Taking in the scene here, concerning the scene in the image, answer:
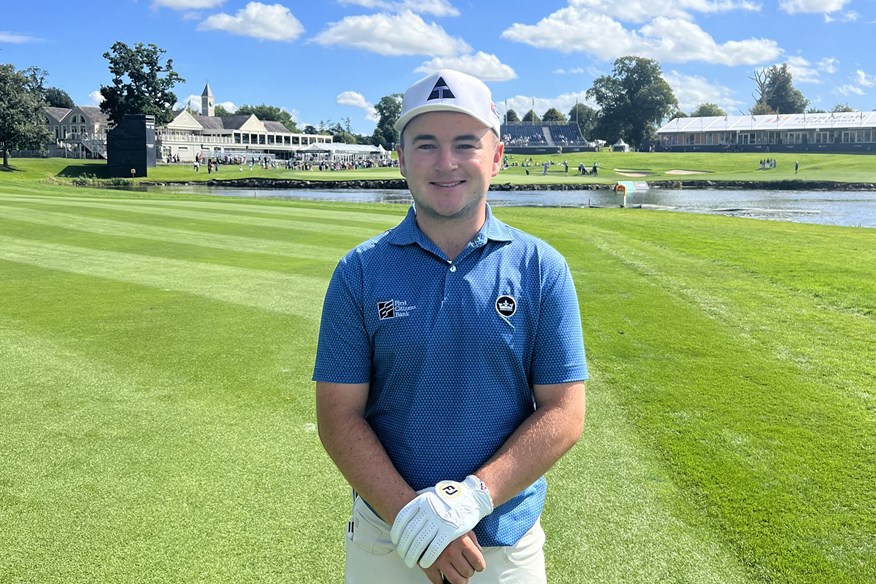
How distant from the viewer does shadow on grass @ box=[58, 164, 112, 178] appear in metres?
68.7

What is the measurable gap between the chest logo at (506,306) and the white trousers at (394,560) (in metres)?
0.73

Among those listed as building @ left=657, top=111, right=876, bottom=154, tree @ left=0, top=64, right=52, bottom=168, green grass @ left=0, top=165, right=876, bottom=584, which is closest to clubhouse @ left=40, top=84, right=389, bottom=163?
tree @ left=0, top=64, right=52, bottom=168

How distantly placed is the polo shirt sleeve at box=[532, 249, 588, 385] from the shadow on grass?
73.7 meters

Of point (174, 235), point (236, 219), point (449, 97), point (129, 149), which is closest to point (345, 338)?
point (449, 97)

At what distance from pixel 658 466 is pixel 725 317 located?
15.5 ft

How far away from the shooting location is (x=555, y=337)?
2.29 m

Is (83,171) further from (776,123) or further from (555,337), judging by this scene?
(776,123)

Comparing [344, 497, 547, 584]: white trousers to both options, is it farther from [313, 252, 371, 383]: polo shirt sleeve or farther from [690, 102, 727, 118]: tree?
[690, 102, 727, 118]: tree

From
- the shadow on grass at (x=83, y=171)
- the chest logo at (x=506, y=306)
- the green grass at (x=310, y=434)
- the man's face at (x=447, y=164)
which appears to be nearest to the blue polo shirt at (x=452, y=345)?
the chest logo at (x=506, y=306)

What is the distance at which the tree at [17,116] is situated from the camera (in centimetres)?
7431

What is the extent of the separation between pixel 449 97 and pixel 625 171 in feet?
280

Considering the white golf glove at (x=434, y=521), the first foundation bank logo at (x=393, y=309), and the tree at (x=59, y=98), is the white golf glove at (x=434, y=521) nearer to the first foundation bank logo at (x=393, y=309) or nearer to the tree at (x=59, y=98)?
the first foundation bank logo at (x=393, y=309)

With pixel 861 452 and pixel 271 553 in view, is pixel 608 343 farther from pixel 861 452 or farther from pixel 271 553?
pixel 271 553

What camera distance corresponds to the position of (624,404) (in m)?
5.71
